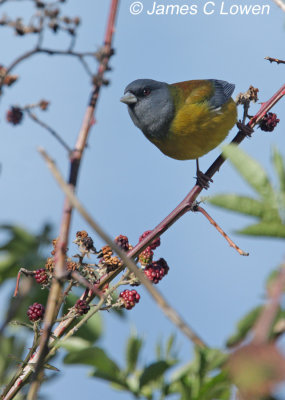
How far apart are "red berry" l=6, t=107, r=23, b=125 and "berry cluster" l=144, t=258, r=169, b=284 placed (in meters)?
0.70

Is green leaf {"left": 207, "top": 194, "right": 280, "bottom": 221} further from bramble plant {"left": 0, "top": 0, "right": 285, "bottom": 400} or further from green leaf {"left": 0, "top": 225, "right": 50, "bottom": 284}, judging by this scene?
green leaf {"left": 0, "top": 225, "right": 50, "bottom": 284}

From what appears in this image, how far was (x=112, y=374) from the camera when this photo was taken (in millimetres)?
961

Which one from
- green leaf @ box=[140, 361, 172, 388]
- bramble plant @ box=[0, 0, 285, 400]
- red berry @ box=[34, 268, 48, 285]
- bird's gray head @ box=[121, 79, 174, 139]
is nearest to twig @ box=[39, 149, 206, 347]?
bramble plant @ box=[0, 0, 285, 400]

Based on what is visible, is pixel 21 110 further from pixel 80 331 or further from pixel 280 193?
pixel 280 193

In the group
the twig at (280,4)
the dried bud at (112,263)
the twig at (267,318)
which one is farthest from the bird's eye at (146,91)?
the twig at (267,318)

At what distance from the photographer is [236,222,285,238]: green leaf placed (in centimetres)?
67

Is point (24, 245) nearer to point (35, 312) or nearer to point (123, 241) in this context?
point (35, 312)

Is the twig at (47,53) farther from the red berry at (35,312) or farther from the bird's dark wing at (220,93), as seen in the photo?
the bird's dark wing at (220,93)

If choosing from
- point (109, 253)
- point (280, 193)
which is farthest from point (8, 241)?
point (109, 253)

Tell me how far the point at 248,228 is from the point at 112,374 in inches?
18.2

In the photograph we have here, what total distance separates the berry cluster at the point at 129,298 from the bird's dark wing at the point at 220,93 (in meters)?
2.96

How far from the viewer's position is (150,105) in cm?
432

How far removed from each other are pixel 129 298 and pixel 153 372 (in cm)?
70

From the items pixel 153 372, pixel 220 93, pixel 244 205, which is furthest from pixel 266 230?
pixel 220 93
